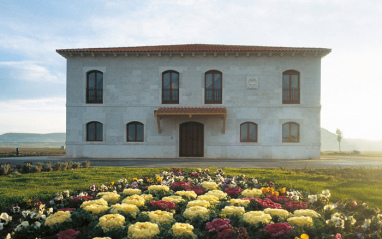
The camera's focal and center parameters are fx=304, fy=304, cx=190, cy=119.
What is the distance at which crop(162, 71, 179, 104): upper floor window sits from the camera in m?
23.3

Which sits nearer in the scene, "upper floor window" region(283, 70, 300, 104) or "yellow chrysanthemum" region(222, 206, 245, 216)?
"yellow chrysanthemum" region(222, 206, 245, 216)

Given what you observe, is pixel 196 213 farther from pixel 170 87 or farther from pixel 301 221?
pixel 170 87

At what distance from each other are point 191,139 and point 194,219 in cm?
1803

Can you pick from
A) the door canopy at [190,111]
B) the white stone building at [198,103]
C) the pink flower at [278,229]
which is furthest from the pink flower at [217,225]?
the white stone building at [198,103]

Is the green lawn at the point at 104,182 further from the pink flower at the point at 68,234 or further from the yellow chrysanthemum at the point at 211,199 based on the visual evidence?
the pink flower at the point at 68,234

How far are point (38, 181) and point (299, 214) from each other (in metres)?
8.20

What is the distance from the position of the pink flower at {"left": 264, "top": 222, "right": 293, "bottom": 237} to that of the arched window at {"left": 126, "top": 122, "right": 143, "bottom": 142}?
19.1 m

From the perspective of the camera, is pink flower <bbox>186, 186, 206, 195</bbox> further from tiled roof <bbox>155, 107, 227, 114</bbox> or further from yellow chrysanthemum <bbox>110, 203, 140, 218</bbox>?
tiled roof <bbox>155, 107, 227, 114</bbox>

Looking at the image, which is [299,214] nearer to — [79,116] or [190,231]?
[190,231]

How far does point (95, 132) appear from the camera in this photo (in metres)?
23.4

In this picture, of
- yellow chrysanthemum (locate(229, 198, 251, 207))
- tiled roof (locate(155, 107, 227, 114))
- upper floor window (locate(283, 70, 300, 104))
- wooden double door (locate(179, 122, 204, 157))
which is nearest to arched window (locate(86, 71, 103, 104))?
tiled roof (locate(155, 107, 227, 114))

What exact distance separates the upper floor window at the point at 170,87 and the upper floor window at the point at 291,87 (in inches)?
327

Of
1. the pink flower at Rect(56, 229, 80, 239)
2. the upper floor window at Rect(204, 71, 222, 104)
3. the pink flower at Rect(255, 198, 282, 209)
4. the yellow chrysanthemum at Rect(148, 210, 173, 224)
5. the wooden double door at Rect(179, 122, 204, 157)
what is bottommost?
the pink flower at Rect(56, 229, 80, 239)

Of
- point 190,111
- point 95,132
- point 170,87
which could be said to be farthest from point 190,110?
point 95,132
